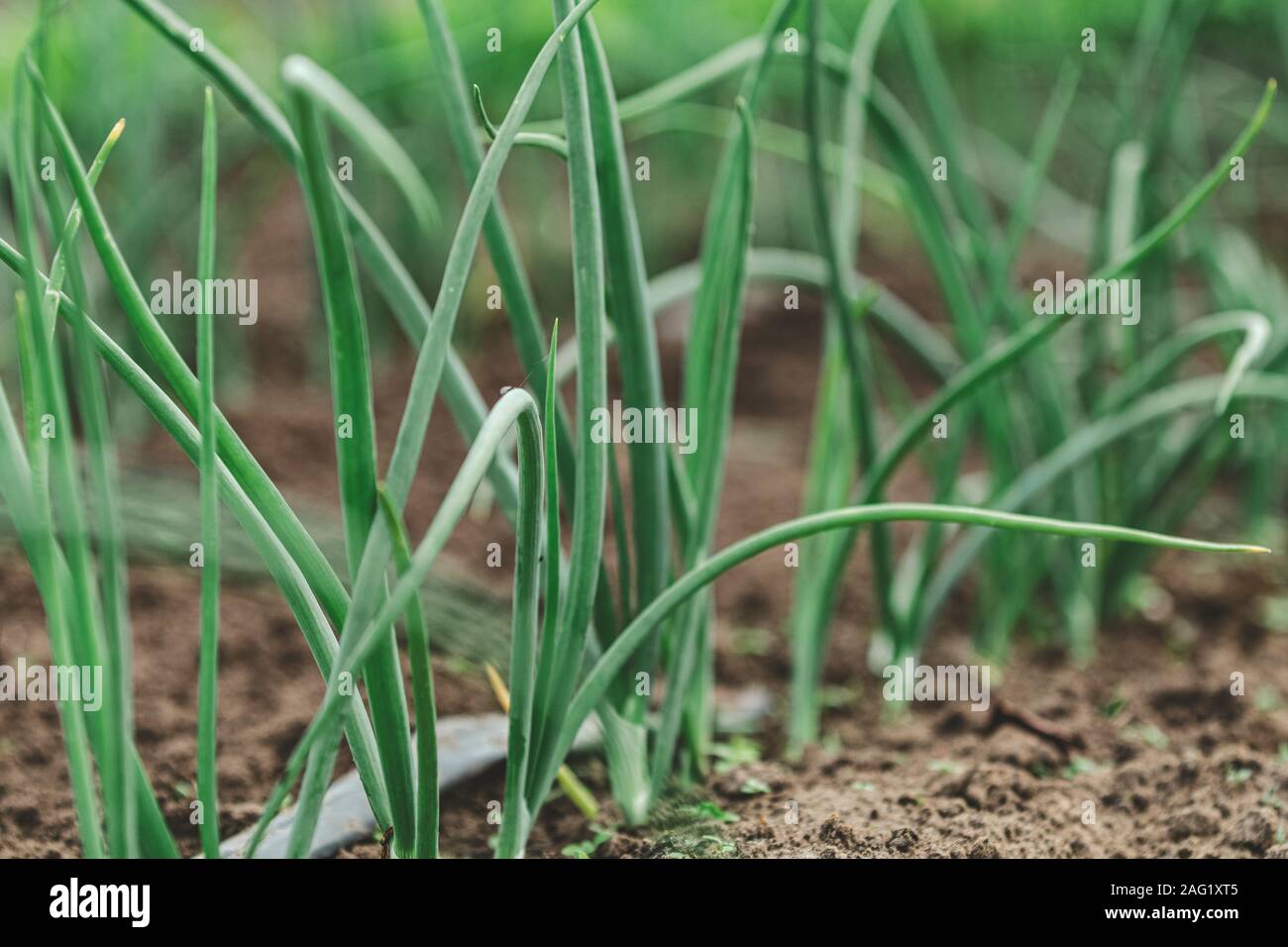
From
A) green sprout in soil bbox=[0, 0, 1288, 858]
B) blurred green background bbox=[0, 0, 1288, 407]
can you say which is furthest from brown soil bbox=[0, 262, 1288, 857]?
blurred green background bbox=[0, 0, 1288, 407]

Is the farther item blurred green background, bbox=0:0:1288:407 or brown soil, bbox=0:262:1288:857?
blurred green background, bbox=0:0:1288:407

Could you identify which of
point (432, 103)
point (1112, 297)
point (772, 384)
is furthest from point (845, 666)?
point (432, 103)

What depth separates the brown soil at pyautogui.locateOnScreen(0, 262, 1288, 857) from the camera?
73 centimetres

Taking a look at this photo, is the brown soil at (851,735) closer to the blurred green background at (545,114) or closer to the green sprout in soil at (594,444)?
the green sprout in soil at (594,444)

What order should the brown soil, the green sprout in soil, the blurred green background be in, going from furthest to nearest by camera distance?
1. the blurred green background
2. the brown soil
3. the green sprout in soil

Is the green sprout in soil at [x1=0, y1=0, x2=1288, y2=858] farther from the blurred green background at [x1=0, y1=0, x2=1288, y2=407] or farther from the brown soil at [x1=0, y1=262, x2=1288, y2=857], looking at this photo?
the blurred green background at [x1=0, y1=0, x2=1288, y2=407]

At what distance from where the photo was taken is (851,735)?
1001 millimetres

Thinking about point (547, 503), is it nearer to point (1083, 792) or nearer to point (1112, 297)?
point (1083, 792)

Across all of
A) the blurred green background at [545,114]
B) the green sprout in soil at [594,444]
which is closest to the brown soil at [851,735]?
the green sprout in soil at [594,444]

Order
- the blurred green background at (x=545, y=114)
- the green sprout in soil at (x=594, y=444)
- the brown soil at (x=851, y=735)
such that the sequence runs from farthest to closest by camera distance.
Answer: the blurred green background at (x=545, y=114)
the brown soil at (x=851, y=735)
the green sprout in soil at (x=594, y=444)

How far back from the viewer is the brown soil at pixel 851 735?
28.7 inches

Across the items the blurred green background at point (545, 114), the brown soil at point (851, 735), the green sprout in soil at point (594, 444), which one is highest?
the blurred green background at point (545, 114)

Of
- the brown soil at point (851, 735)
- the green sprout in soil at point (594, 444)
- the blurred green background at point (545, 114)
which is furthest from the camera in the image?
the blurred green background at point (545, 114)
